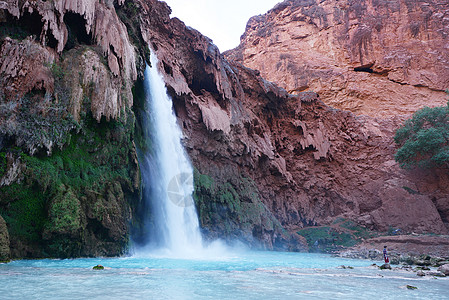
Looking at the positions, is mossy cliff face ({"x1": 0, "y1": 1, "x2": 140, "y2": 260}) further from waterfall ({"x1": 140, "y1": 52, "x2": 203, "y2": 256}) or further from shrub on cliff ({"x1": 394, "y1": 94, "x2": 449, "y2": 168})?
shrub on cliff ({"x1": 394, "y1": 94, "x2": 449, "y2": 168})

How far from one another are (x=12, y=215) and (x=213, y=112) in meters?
20.8

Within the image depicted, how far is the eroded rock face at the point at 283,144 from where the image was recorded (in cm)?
3044

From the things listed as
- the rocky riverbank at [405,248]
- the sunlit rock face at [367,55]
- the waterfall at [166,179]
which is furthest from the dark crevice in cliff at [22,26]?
the sunlit rock face at [367,55]

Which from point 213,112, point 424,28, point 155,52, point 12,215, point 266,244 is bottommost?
point 266,244

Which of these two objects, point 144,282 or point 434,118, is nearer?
point 144,282

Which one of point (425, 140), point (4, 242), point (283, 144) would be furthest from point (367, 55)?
point (4, 242)

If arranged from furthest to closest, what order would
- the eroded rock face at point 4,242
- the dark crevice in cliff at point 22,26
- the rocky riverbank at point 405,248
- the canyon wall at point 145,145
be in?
the rocky riverbank at point 405,248
the dark crevice in cliff at point 22,26
the canyon wall at point 145,145
the eroded rock face at point 4,242

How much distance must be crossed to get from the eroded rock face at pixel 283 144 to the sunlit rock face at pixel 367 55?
A: 29.4ft

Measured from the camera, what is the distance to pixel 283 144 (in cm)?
4006

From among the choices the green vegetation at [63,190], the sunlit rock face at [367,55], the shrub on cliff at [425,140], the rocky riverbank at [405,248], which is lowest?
the rocky riverbank at [405,248]

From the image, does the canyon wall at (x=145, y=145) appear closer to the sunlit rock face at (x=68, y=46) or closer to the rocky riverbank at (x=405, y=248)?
the sunlit rock face at (x=68, y=46)

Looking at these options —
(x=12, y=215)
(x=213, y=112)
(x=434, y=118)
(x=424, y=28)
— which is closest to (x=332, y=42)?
(x=424, y=28)

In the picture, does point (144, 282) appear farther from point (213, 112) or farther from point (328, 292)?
point (213, 112)

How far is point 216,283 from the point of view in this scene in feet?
26.2
